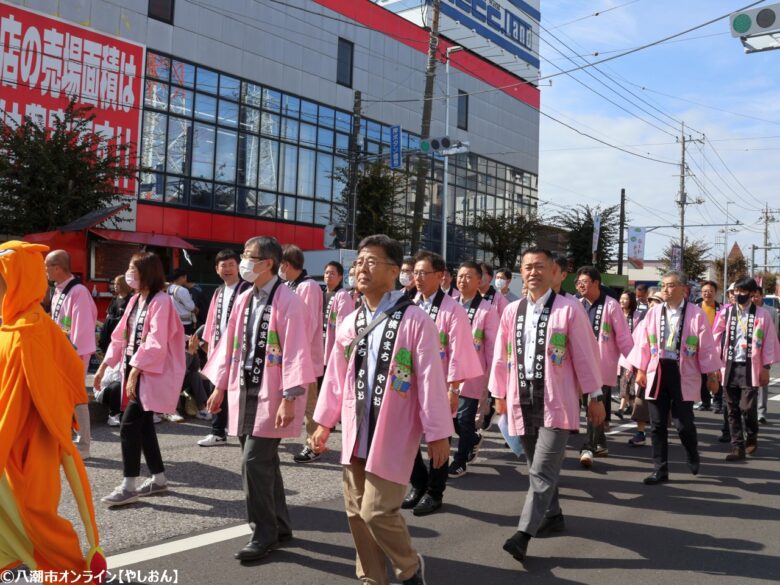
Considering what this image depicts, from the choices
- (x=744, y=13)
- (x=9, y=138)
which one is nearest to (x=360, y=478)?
Answer: (x=744, y=13)

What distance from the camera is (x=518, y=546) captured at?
4445 millimetres

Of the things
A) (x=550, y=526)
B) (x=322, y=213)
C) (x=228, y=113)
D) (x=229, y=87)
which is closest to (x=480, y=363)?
(x=550, y=526)

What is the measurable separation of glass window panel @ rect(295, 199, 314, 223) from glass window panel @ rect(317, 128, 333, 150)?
2436 mm

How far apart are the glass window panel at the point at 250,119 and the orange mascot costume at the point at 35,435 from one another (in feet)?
75.9

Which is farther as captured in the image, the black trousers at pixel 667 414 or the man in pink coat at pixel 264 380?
the black trousers at pixel 667 414

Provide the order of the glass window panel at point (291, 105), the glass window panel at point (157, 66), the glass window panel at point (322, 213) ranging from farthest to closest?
the glass window panel at point (322, 213) → the glass window panel at point (291, 105) → the glass window panel at point (157, 66)

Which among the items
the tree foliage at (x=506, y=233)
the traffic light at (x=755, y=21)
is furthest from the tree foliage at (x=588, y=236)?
the traffic light at (x=755, y=21)

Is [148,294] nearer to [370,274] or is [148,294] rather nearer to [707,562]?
[370,274]

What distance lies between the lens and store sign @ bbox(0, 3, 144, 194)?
63.5 ft

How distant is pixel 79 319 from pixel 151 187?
692 inches

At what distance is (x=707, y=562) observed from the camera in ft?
15.2

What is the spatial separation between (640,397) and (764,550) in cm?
390

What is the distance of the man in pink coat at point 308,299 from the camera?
23.2 ft

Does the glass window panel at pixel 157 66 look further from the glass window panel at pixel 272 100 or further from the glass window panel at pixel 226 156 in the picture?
the glass window panel at pixel 272 100
